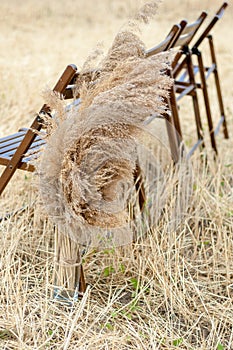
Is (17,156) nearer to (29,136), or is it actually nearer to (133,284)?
(29,136)

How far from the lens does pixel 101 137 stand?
2.10m

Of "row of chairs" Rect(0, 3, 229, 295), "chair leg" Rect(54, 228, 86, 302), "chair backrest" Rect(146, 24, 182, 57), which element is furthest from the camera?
"chair backrest" Rect(146, 24, 182, 57)

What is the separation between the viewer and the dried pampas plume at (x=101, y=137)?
6.84ft

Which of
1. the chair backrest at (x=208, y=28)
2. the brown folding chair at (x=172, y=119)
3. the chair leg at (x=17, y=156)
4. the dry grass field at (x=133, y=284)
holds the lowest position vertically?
the dry grass field at (x=133, y=284)

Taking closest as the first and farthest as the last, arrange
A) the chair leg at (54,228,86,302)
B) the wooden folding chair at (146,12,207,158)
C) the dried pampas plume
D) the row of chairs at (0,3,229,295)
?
the dried pampas plume < the row of chairs at (0,3,229,295) < the chair leg at (54,228,86,302) < the wooden folding chair at (146,12,207,158)

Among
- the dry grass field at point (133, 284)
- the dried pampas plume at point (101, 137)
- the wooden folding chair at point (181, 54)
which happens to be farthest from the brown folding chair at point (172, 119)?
the dried pampas plume at point (101, 137)

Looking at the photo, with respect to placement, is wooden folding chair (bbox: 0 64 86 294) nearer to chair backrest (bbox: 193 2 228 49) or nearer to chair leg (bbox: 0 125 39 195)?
chair leg (bbox: 0 125 39 195)

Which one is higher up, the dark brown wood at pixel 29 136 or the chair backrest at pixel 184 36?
the chair backrest at pixel 184 36

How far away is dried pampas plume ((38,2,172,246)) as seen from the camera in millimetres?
2084

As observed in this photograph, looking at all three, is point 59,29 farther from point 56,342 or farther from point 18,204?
point 56,342

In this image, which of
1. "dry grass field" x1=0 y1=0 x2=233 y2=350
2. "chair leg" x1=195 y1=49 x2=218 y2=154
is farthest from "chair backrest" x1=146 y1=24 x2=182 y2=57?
"chair leg" x1=195 y1=49 x2=218 y2=154

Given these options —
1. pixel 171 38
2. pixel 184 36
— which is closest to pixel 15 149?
pixel 171 38

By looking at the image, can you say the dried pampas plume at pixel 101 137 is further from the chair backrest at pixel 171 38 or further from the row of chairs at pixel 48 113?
the chair backrest at pixel 171 38

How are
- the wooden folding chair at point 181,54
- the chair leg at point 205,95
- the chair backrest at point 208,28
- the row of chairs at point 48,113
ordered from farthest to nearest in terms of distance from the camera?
the chair leg at point 205,95, the chair backrest at point 208,28, the wooden folding chair at point 181,54, the row of chairs at point 48,113
